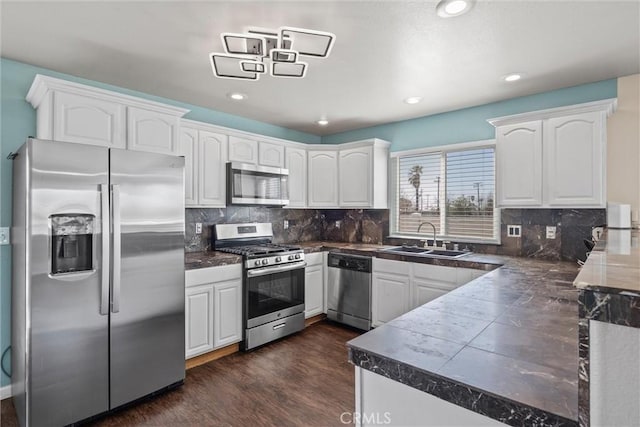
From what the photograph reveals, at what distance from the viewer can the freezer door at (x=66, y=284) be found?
1.95 metres

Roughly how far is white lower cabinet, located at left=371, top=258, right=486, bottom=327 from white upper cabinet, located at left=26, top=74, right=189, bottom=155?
2395mm

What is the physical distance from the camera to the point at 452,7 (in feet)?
5.84

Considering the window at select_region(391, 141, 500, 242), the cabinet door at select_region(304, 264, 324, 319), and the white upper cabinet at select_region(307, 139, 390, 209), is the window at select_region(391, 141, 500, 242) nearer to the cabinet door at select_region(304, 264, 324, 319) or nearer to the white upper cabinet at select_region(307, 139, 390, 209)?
the white upper cabinet at select_region(307, 139, 390, 209)

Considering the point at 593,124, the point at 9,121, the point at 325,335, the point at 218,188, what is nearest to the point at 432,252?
the point at 325,335

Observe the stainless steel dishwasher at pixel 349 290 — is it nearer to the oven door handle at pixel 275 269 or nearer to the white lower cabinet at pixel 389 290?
the white lower cabinet at pixel 389 290

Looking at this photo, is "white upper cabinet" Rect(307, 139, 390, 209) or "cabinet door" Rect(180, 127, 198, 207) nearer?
"cabinet door" Rect(180, 127, 198, 207)

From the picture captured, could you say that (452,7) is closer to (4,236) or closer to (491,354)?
(491,354)

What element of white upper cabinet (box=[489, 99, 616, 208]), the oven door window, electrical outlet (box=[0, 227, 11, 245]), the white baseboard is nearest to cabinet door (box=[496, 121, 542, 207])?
white upper cabinet (box=[489, 99, 616, 208])

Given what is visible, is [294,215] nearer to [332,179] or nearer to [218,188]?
[332,179]

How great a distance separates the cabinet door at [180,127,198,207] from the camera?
10.4 ft

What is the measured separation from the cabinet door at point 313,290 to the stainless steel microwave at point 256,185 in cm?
89

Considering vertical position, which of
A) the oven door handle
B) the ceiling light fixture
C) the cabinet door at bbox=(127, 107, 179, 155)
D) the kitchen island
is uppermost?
the ceiling light fixture

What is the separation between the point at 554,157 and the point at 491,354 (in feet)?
7.93

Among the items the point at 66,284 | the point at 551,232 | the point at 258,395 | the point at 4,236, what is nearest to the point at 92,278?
the point at 66,284
